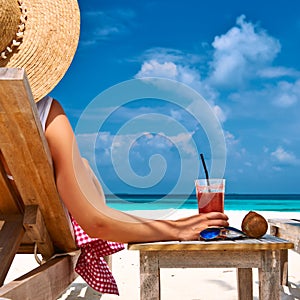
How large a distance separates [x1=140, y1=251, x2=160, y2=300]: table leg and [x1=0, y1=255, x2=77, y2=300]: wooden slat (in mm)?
392

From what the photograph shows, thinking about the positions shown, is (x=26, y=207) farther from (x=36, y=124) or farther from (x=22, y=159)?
(x=36, y=124)

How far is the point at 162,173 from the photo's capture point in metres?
2.03

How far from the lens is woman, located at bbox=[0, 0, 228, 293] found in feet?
5.86

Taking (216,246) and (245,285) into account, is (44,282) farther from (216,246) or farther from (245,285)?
(245,285)

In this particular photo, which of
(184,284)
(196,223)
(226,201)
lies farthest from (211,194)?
(226,201)

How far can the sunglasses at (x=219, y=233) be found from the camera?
187 centimetres

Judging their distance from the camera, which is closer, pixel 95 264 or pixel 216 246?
pixel 216 246

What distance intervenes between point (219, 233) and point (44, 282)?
0.70 meters

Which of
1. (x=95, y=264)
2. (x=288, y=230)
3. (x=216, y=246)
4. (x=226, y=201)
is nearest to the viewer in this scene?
(x=216, y=246)

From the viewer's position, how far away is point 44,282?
194cm

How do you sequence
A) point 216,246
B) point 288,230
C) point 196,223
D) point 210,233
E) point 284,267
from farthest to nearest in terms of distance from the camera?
point 284,267 → point 288,230 → point 196,223 → point 210,233 → point 216,246

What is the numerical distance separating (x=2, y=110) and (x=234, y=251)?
3.06 feet

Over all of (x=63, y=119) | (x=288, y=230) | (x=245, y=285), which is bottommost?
(x=245, y=285)

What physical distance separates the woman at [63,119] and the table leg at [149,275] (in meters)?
0.10
